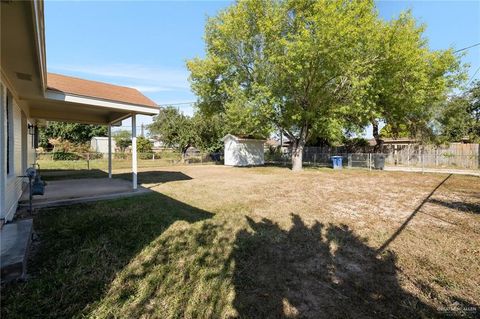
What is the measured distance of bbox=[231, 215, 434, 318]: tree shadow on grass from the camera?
224 centimetres

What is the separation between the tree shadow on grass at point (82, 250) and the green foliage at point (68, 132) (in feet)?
94.3

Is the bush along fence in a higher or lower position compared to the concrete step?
higher

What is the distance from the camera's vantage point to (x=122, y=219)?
473cm

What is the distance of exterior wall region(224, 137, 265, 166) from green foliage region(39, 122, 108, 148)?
69.7 ft

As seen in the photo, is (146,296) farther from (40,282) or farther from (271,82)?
(271,82)

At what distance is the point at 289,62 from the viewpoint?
12523mm

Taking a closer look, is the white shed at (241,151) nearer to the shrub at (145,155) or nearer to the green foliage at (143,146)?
the shrub at (145,155)

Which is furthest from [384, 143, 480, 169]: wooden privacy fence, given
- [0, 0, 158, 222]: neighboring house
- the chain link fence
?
[0, 0, 158, 222]: neighboring house

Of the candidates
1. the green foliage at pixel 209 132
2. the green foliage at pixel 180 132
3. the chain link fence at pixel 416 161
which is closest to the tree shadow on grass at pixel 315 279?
the chain link fence at pixel 416 161

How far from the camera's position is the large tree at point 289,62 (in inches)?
484

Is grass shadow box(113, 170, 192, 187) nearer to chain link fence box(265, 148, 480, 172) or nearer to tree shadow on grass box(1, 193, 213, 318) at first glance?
tree shadow on grass box(1, 193, 213, 318)

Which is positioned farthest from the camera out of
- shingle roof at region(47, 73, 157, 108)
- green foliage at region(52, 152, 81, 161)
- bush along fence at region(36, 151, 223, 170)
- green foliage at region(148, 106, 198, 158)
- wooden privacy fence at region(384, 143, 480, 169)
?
green foliage at region(148, 106, 198, 158)

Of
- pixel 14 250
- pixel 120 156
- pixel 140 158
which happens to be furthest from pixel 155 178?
pixel 120 156

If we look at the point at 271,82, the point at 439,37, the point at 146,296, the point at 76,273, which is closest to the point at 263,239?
the point at 146,296
